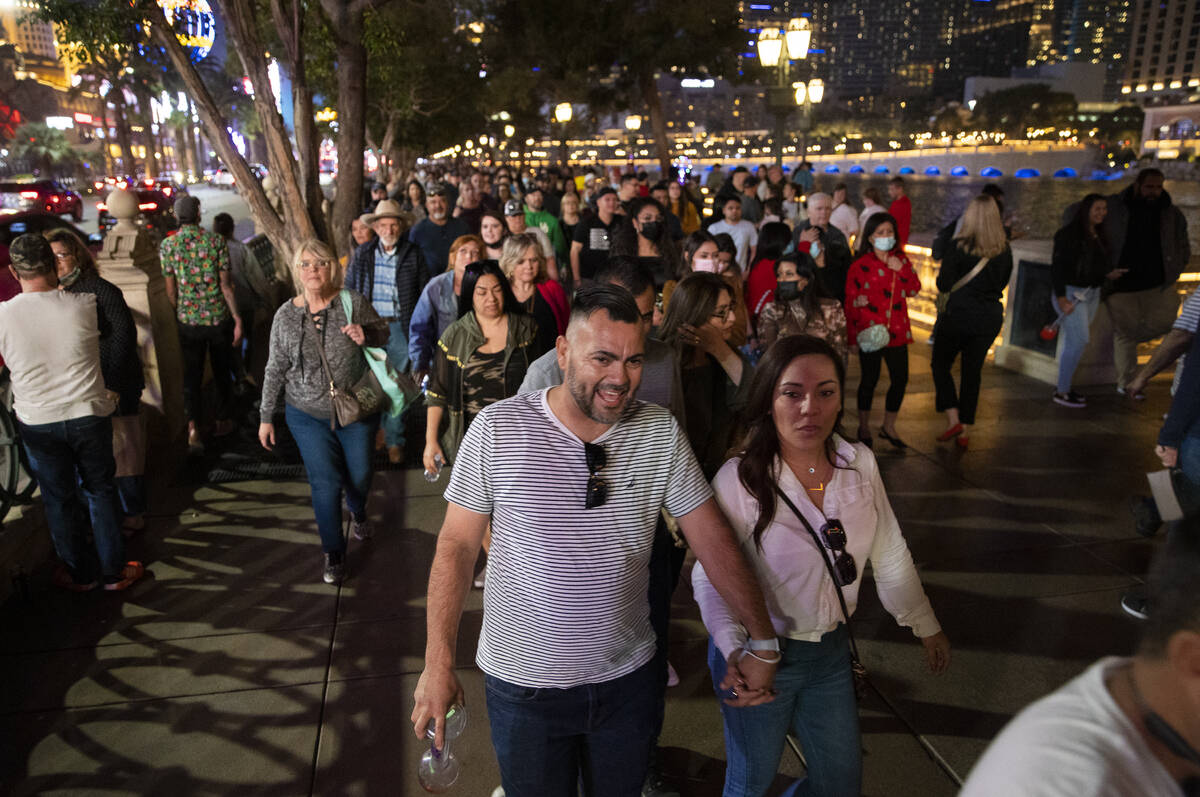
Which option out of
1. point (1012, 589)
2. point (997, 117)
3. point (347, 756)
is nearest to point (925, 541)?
point (1012, 589)

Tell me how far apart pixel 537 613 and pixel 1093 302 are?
7.66 m

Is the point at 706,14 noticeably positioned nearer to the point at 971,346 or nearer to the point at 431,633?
the point at 971,346

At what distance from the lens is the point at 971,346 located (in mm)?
6852

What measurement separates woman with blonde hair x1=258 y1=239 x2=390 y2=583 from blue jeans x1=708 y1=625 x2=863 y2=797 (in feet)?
10.2

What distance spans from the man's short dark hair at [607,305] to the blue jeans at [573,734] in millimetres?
991

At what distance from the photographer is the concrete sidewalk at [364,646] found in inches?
140

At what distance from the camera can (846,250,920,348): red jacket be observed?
6.38 metres

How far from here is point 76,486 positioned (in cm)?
493

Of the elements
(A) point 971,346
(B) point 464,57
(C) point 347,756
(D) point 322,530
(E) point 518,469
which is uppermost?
(B) point 464,57

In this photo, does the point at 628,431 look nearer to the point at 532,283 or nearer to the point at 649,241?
the point at 532,283

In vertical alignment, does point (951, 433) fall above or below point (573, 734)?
below

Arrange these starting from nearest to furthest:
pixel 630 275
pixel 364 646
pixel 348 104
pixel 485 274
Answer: pixel 630 275, pixel 485 274, pixel 364 646, pixel 348 104

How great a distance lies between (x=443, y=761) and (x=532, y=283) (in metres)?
3.24

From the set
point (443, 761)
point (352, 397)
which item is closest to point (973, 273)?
point (352, 397)
